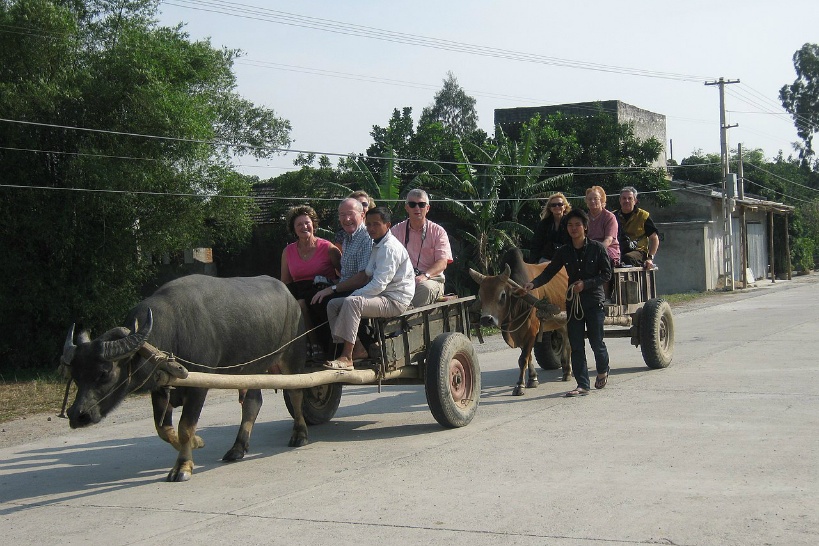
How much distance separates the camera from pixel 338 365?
8203 mm

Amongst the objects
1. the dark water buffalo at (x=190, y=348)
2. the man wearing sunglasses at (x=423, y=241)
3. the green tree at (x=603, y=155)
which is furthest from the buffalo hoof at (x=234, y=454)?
the green tree at (x=603, y=155)

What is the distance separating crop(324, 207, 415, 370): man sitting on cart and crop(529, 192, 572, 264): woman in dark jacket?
3577 mm

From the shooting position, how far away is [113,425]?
10.4 m

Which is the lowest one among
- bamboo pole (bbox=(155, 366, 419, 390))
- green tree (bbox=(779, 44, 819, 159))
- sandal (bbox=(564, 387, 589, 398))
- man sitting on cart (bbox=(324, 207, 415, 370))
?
sandal (bbox=(564, 387, 589, 398))

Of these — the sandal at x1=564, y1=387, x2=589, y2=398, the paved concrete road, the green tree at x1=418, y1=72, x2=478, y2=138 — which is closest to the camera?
the paved concrete road

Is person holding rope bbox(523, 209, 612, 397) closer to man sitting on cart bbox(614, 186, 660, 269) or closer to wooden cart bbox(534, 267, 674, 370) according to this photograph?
wooden cart bbox(534, 267, 674, 370)

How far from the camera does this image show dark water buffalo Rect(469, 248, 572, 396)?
10664 millimetres

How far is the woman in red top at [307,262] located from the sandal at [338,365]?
660mm

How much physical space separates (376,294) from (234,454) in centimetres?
191

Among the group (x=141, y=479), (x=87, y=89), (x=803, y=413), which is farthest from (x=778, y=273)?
(x=141, y=479)

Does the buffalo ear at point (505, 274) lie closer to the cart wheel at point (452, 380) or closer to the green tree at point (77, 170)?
the cart wheel at point (452, 380)

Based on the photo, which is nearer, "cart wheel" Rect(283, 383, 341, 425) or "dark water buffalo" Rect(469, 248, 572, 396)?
"cart wheel" Rect(283, 383, 341, 425)

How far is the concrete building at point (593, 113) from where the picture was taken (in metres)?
40.5

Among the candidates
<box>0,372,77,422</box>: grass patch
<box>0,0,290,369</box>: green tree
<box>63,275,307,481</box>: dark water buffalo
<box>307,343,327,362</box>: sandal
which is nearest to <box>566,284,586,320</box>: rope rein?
<box>307,343,327,362</box>: sandal
